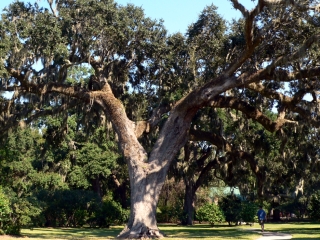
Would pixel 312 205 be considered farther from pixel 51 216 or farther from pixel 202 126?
pixel 51 216

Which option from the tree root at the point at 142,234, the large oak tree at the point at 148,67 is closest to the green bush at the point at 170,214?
the large oak tree at the point at 148,67

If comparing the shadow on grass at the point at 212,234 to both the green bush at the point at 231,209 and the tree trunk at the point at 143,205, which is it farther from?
the green bush at the point at 231,209

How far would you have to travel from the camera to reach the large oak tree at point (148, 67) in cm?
1631

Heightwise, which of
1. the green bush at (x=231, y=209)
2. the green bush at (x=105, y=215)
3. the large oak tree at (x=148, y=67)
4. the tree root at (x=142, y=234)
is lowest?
the tree root at (x=142, y=234)

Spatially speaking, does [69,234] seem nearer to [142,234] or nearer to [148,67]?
[142,234]

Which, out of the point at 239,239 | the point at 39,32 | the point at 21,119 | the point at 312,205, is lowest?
the point at 239,239

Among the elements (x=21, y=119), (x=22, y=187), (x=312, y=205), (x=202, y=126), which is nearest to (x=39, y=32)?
(x=21, y=119)

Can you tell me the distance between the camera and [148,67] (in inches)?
790

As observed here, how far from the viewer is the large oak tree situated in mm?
16312

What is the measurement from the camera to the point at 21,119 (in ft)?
64.2

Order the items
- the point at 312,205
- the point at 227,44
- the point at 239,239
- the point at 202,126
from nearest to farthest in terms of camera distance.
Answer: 1. the point at 239,239
2. the point at 227,44
3. the point at 202,126
4. the point at 312,205

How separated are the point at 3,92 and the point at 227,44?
29.6 feet

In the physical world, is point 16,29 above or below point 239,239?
above

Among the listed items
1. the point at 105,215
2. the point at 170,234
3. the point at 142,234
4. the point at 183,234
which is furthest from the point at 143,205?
the point at 105,215
